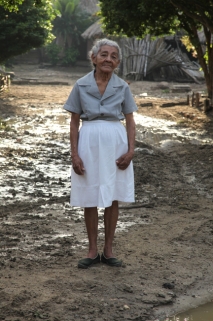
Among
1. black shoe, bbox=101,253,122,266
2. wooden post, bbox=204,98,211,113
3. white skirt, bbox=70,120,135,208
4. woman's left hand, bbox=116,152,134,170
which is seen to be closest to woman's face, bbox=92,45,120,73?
white skirt, bbox=70,120,135,208

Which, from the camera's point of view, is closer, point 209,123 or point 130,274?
point 130,274

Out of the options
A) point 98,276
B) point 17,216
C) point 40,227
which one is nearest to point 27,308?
point 98,276

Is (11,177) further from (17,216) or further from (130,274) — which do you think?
(130,274)

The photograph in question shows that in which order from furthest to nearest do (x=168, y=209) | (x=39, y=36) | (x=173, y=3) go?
(x=39, y=36), (x=173, y=3), (x=168, y=209)

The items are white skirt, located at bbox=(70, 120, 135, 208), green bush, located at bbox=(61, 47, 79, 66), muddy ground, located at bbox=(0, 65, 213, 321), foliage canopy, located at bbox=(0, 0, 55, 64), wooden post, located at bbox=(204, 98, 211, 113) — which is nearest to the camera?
muddy ground, located at bbox=(0, 65, 213, 321)

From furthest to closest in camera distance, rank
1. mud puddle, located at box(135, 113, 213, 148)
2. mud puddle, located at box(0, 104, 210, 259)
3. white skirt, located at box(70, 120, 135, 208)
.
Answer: mud puddle, located at box(135, 113, 213, 148)
mud puddle, located at box(0, 104, 210, 259)
white skirt, located at box(70, 120, 135, 208)

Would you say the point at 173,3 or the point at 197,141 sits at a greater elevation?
the point at 173,3

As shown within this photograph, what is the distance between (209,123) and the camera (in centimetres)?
1509

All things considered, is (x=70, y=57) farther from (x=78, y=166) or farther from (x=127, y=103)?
(x=78, y=166)

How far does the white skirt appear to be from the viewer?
15.3 ft

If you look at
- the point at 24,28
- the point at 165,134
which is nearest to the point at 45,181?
the point at 165,134

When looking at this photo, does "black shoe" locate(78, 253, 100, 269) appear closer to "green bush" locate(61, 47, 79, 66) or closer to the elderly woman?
the elderly woman

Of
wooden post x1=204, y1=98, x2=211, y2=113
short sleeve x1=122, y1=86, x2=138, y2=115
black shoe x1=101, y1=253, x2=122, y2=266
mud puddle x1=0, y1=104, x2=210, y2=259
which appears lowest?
mud puddle x1=0, y1=104, x2=210, y2=259

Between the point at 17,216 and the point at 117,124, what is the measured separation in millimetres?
2278
